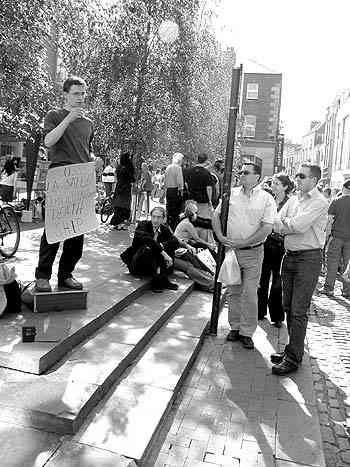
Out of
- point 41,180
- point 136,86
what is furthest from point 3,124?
point 41,180

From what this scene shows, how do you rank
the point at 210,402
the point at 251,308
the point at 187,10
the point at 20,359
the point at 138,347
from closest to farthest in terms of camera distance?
the point at 20,359
the point at 210,402
the point at 138,347
the point at 251,308
the point at 187,10

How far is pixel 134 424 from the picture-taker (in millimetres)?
3152

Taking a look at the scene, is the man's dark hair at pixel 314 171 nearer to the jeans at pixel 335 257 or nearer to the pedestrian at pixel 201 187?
the jeans at pixel 335 257

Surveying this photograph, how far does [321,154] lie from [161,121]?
4083 centimetres

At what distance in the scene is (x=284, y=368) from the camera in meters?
4.60

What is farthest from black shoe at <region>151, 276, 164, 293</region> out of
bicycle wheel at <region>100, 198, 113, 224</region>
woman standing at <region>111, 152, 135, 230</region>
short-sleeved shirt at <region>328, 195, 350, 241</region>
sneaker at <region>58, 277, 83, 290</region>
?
bicycle wheel at <region>100, 198, 113, 224</region>

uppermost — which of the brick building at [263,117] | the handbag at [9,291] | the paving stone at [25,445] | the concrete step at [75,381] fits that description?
the brick building at [263,117]

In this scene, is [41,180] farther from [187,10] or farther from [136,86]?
[187,10]

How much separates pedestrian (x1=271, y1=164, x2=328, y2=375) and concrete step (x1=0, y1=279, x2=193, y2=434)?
54.2 inches

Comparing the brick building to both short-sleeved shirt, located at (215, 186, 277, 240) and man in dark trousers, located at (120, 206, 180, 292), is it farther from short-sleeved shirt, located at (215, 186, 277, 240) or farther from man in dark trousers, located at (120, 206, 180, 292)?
short-sleeved shirt, located at (215, 186, 277, 240)

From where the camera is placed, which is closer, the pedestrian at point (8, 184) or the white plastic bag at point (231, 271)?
the white plastic bag at point (231, 271)

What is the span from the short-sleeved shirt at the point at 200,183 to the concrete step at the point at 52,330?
4387 mm

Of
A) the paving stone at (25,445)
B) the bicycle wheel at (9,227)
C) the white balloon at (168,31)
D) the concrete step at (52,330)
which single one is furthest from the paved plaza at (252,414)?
the white balloon at (168,31)

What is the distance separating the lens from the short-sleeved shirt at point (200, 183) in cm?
946
